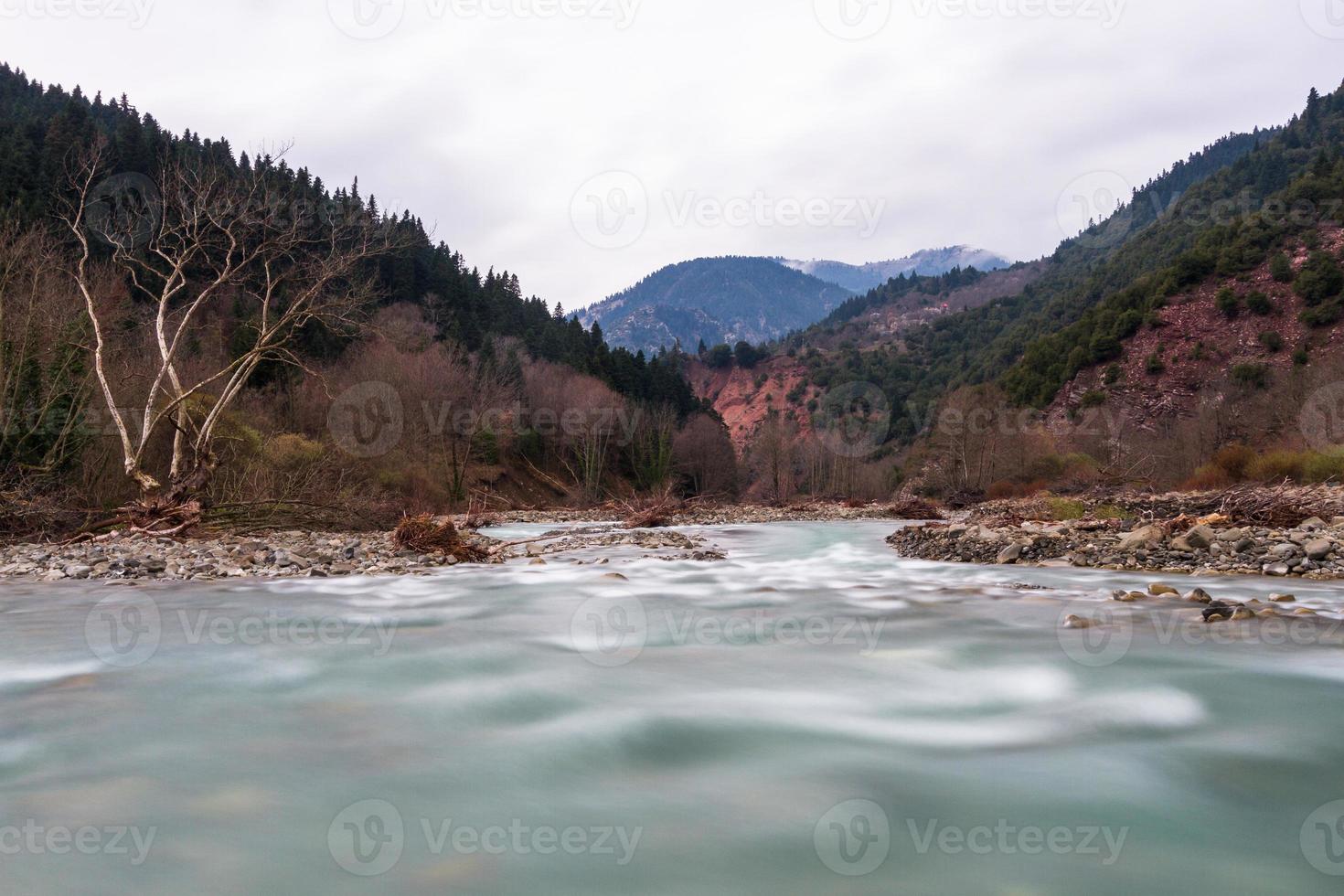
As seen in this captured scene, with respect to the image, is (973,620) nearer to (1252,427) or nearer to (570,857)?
(570,857)

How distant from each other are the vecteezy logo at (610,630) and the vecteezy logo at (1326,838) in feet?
13.1

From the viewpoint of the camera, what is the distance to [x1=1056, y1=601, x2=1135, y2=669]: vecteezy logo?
567 cm

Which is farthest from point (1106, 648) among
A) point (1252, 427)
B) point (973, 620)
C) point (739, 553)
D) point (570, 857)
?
point (1252, 427)

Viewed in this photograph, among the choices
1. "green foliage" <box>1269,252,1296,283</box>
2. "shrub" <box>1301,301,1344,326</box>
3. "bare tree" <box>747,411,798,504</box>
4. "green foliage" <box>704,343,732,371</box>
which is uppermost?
"green foliage" <box>704,343,732,371</box>

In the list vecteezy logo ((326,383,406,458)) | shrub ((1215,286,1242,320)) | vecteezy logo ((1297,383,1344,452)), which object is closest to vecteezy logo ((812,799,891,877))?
vecteezy logo ((326,383,406,458))

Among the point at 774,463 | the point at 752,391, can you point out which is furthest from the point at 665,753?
the point at 752,391

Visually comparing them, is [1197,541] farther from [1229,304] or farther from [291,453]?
[1229,304]

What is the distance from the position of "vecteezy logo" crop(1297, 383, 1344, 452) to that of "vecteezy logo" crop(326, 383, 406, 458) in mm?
38933

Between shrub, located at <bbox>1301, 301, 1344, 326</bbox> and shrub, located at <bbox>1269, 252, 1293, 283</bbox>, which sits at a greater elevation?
shrub, located at <bbox>1269, 252, 1293, 283</bbox>

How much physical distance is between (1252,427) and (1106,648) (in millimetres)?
37769

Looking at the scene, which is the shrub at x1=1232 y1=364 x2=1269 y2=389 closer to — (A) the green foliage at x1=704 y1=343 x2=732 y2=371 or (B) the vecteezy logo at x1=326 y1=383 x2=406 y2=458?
(B) the vecteezy logo at x1=326 y1=383 x2=406 y2=458

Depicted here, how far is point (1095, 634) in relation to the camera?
21.1ft

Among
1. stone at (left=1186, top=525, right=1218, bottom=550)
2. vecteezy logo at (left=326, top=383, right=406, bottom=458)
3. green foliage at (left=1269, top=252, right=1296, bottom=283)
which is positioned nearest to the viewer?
stone at (left=1186, top=525, right=1218, bottom=550)

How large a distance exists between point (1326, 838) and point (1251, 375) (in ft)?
194
